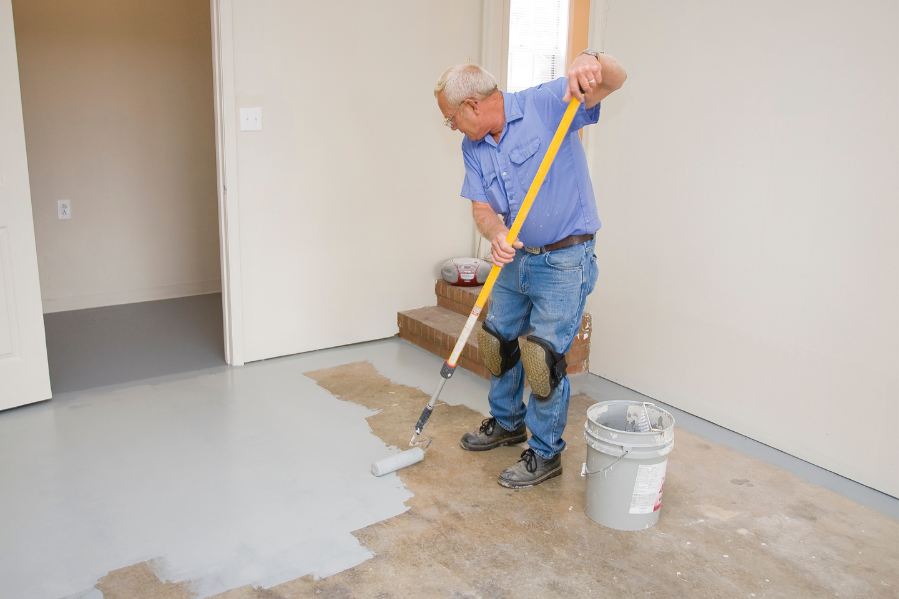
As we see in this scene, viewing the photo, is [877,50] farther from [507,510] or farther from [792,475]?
[507,510]

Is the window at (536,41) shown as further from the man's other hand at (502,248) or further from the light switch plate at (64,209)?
the light switch plate at (64,209)

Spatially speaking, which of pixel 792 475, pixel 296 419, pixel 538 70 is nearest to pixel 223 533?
pixel 296 419

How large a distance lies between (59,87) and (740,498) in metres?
4.56

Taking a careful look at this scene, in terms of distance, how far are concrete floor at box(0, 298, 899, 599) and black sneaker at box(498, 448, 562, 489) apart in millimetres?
51

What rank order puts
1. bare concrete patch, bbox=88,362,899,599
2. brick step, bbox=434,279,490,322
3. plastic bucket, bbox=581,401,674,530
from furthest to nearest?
brick step, bbox=434,279,490,322, plastic bucket, bbox=581,401,674,530, bare concrete patch, bbox=88,362,899,599

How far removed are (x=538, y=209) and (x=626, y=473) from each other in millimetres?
907

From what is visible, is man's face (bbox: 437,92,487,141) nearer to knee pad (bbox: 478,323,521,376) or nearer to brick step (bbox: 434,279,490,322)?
knee pad (bbox: 478,323,521,376)

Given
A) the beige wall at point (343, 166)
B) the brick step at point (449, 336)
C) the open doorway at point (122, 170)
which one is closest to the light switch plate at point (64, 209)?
the open doorway at point (122, 170)

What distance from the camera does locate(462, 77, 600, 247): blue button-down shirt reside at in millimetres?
2320

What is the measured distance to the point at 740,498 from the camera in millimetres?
2500

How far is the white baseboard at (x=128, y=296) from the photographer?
15.4ft

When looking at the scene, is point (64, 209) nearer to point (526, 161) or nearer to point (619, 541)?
point (526, 161)

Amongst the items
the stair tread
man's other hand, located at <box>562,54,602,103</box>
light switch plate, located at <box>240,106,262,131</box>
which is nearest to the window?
the stair tread

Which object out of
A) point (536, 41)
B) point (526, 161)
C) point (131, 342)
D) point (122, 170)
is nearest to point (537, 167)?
point (526, 161)
